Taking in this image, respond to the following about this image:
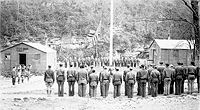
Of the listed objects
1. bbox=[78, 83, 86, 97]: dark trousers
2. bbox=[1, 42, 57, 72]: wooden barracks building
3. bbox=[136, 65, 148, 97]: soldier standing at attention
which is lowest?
bbox=[78, 83, 86, 97]: dark trousers

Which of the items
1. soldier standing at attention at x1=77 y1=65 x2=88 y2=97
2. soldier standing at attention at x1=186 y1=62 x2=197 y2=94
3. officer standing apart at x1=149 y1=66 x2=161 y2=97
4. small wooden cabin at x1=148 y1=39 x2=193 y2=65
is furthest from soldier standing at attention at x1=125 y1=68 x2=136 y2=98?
small wooden cabin at x1=148 y1=39 x2=193 y2=65

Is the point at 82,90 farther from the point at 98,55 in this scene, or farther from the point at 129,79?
the point at 98,55

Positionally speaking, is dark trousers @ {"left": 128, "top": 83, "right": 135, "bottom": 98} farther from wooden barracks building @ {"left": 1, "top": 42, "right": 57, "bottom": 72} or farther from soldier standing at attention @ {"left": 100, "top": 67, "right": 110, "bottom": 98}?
wooden barracks building @ {"left": 1, "top": 42, "right": 57, "bottom": 72}

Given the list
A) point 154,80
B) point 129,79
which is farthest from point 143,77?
point 129,79

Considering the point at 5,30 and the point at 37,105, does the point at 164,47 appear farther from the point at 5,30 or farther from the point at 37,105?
the point at 5,30

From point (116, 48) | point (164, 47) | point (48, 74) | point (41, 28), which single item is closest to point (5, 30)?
point (41, 28)

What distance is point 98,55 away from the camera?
163 ft

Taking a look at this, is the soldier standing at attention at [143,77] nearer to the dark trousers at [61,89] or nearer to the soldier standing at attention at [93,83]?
the soldier standing at attention at [93,83]

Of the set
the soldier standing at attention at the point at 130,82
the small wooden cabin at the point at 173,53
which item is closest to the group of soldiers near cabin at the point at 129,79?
the soldier standing at attention at the point at 130,82

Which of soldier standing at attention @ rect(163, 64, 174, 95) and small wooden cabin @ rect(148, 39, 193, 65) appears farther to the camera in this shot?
small wooden cabin @ rect(148, 39, 193, 65)

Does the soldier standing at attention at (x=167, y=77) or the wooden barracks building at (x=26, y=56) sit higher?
the wooden barracks building at (x=26, y=56)

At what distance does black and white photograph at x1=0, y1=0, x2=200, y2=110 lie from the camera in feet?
42.0

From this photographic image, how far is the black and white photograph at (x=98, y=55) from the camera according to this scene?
12.8 meters

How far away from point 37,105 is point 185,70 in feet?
26.0
